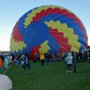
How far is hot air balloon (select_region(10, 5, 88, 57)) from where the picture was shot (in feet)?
115

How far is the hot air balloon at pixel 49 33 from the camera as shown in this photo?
34.9m

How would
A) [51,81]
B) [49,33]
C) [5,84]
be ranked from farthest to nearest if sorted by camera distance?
[49,33]
[51,81]
[5,84]

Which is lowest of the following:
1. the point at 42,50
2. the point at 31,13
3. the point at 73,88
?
the point at 73,88

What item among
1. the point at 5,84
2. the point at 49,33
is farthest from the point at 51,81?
the point at 49,33

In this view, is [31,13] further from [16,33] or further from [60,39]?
[60,39]

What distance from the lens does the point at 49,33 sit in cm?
3503

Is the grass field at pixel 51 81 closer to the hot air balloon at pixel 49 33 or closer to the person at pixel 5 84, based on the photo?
the person at pixel 5 84

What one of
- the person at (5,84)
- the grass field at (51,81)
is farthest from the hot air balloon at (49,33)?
the person at (5,84)

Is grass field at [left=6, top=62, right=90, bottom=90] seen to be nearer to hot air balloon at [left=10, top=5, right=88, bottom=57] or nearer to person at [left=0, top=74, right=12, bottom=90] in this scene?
person at [left=0, top=74, right=12, bottom=90]

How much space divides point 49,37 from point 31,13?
174 inches

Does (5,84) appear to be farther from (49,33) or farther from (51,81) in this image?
(49,33)

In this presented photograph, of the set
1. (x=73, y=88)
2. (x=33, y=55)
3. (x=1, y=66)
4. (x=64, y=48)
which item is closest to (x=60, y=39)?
(x=64, y=48)

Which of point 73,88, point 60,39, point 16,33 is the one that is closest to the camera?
point 73,88

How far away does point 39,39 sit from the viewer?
3516 cm
